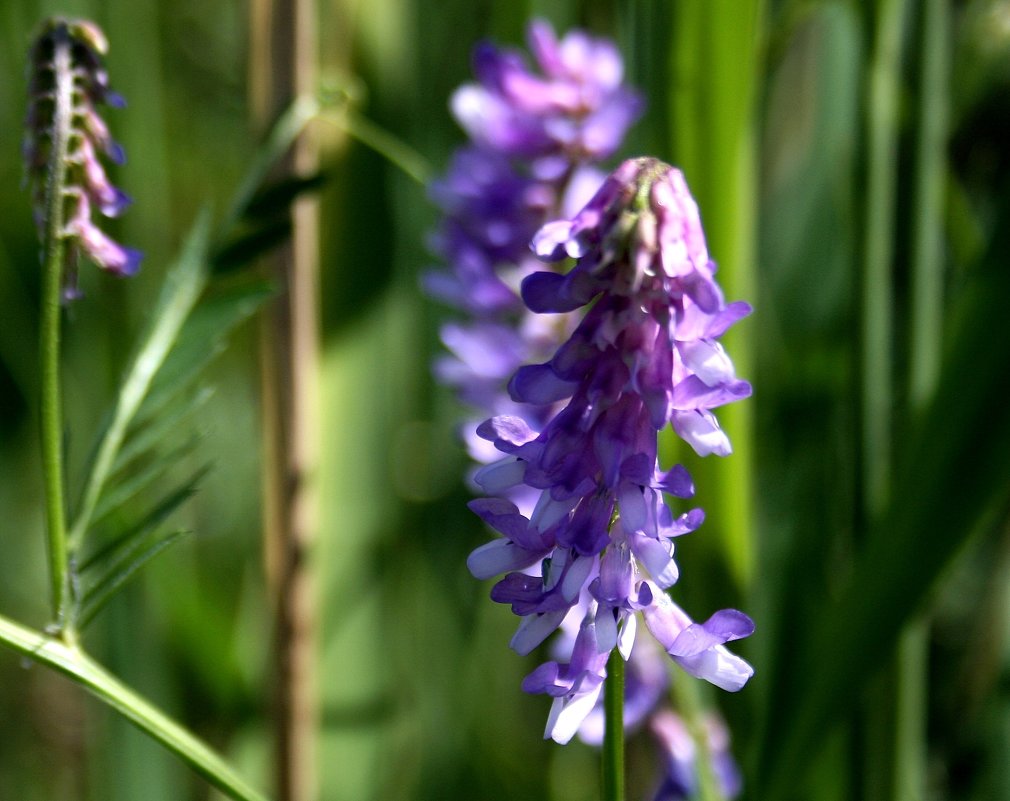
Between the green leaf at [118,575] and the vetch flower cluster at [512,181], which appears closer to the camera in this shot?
the green leaf at [118,575]

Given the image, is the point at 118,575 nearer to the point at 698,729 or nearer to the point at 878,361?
the point at 698,729

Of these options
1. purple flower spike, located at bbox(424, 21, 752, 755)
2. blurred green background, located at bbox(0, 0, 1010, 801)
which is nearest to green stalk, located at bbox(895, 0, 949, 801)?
blurred green background, located at bbox(0, 0, 1010, 801)

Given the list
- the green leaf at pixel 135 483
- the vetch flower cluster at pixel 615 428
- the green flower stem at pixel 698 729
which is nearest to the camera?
the vetch flower cluster at pixel 615 428

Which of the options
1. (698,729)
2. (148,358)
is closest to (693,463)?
(698,729)

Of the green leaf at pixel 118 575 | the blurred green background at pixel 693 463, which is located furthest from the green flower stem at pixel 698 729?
the green leaf at pixel 118 575

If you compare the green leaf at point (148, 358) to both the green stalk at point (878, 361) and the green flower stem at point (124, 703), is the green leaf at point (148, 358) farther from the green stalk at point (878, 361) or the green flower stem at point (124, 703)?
the green stalk at point (878, 361)

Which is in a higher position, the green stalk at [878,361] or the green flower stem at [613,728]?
the green stalk at [878,361]

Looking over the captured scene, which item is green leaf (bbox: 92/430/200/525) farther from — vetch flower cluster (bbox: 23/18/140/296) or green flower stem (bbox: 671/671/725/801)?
green flower stem (bbox: 671/671/725/801)

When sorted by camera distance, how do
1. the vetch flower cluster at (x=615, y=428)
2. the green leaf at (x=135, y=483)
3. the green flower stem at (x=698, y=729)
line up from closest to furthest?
1. the vetch flower cluster at (x=615, y=428)
2. the green leaf at (x=135, y=483)
3. the green flower stem at (x=698, y=729)
